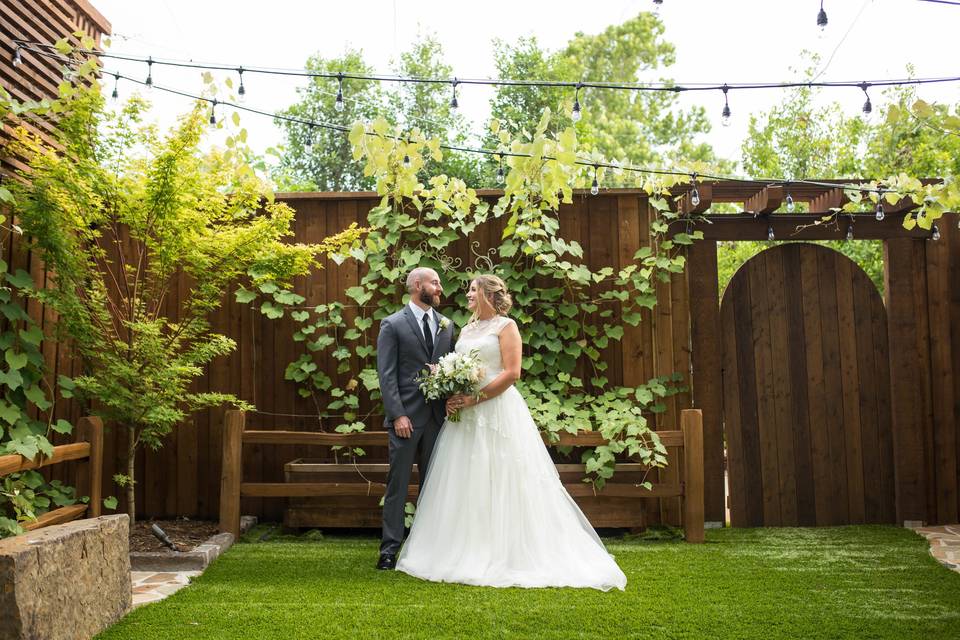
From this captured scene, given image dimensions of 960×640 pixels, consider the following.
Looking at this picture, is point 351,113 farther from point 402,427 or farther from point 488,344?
point 402,427

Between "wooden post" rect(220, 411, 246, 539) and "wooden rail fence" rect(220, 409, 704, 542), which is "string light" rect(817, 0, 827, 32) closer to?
"wooden rail fence" rect(220, 409, 704, 542)

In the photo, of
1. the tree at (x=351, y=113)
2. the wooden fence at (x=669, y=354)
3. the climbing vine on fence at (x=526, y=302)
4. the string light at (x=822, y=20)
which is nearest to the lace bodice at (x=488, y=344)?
the climbing vine on fence at (x=526, y=302)

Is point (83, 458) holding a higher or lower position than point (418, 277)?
lower

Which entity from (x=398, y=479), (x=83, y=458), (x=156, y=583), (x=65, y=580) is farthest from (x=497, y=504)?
(x=83, y=458)

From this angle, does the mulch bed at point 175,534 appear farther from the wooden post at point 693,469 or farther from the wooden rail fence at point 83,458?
the wooden post at point 693,469

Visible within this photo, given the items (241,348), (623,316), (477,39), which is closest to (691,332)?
(623,316)

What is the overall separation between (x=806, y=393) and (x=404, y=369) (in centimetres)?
295

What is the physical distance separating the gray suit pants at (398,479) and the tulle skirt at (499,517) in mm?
93

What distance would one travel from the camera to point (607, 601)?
349 cm

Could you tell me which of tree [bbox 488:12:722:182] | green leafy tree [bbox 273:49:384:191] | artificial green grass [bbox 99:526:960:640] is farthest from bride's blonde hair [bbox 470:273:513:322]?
tree [bbox 488:12:722:182]

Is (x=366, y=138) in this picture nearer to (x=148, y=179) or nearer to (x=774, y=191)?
(x=148, y=179)

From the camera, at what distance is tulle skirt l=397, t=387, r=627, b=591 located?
12.8ft

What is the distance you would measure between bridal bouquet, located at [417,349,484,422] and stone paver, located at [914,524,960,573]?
8.50ft

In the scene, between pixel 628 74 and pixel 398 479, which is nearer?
pixel 398 479
